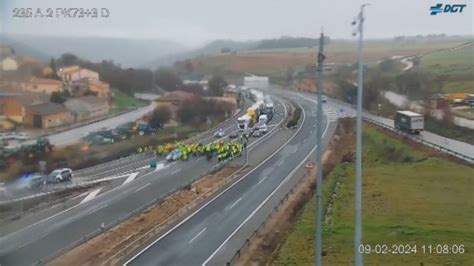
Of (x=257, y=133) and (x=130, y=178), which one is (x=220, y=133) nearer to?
(x=257, y=133)

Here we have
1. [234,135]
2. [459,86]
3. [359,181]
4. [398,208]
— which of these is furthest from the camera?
[234,135]

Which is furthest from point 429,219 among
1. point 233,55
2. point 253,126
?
point 233,55

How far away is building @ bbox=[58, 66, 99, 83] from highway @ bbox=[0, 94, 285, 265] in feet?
3.47

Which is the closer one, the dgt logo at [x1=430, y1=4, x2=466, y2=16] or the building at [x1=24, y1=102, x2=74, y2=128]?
the dgt logo at [x1=430, y1=4, x2=466, y2=16]

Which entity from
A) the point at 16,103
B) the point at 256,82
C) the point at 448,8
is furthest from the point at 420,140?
the point at 16,103

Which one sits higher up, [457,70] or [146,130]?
[457,70]

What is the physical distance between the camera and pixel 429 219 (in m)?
5.10

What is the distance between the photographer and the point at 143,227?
572 cm

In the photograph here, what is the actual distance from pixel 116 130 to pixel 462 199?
318 cm

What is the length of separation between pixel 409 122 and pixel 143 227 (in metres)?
2.60

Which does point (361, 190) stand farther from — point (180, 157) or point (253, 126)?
point (180, 157)

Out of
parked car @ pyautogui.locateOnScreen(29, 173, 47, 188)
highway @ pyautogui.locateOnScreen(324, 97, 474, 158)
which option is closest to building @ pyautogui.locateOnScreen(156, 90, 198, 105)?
parked car @ pyautogui.locateOnScreen(29, 173, 47, 188)

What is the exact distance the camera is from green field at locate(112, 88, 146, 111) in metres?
5.75

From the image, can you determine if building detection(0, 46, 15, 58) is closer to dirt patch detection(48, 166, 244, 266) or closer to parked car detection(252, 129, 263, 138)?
dirt patch detection(48, 166, 244, 266)
